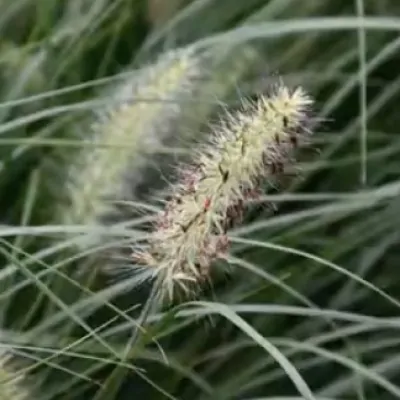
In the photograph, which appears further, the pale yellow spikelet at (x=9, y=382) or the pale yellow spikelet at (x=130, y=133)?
the pale yellow spikelet at (x=130, y=133)

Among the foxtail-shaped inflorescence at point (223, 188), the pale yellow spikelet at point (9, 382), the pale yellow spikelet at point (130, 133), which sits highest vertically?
the pale yellow spikelet at point (130, 133)

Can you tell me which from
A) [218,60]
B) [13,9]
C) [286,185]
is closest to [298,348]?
[286,185]

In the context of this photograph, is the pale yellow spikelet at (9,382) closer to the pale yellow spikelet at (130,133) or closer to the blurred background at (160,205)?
the blurred background at (160,205)

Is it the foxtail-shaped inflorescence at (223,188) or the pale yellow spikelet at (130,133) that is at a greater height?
the pale yellow spikelet at (130,133)

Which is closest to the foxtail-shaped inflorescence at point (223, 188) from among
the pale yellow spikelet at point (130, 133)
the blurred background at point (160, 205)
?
the blurred background at point (160, 205)

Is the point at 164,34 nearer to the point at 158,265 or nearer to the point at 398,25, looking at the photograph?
the point at 398,25

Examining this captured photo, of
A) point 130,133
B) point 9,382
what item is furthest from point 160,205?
point 9,382
